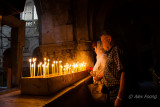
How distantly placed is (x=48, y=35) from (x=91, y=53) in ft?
8.01

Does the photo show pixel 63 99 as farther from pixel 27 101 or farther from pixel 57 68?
pixel 57 68

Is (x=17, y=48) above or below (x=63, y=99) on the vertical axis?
above

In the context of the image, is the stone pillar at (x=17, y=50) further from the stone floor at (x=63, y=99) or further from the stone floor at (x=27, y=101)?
the stone floor at (x=27, y=101)

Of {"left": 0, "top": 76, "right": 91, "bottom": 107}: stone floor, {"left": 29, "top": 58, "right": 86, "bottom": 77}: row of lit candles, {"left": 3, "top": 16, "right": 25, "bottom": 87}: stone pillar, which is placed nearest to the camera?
{"left": 0, "top": 76, "right": 91, "bottom": 107}: stone floor

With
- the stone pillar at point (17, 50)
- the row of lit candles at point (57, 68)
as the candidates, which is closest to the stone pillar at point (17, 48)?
the stone pillar at point (17, 50)

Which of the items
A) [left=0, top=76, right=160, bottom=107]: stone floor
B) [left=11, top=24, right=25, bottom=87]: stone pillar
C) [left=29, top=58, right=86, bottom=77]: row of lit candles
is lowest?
[left=0, top=76, right=160, bottom=107]: stone floor

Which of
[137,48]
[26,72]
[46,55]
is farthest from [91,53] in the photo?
[26,72]

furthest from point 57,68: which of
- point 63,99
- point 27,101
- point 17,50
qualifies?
point 17,50

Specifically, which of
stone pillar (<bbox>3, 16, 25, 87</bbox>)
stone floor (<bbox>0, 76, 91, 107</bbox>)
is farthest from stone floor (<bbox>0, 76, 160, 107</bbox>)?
stone pillar (<bbox>3, 16, 25, 87</bbox>)

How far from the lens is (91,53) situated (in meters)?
5.21

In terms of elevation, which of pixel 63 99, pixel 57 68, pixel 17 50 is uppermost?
pixel 17 50

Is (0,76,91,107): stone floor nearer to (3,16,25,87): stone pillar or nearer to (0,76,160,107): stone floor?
(0,76,160,107): stone floor

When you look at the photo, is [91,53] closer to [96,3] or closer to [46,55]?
[46,55]

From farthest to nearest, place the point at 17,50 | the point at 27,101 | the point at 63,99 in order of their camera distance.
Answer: the point at 17,50, the point at 63,99, the point at 27,101
